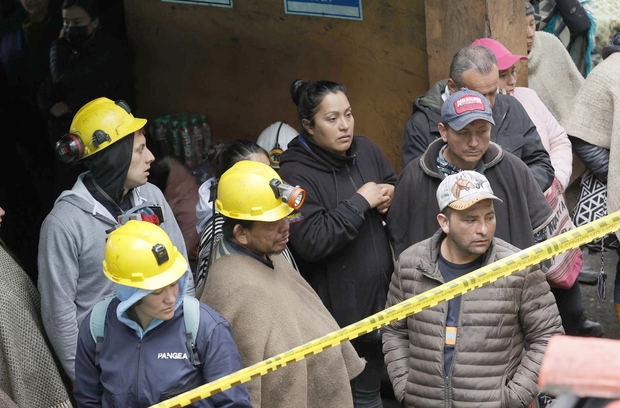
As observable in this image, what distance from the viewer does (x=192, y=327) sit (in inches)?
119

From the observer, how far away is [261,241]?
3471mm

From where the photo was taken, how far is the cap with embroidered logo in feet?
11.0

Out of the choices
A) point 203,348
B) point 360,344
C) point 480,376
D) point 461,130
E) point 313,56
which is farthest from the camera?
point 313,56

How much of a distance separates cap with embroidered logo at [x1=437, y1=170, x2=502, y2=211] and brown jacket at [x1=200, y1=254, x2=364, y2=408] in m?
0.75

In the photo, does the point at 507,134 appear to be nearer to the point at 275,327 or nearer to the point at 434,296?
the point at 434,296

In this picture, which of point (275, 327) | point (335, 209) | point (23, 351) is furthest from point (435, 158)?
point (23, 351)

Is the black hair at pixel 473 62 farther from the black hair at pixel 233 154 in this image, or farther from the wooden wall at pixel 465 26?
the black hair at pixel 233 154

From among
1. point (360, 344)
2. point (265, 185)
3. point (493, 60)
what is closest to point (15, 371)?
point (265, 185)

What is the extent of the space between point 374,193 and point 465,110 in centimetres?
64

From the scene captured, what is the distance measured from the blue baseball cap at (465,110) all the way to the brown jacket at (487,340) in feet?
2.24

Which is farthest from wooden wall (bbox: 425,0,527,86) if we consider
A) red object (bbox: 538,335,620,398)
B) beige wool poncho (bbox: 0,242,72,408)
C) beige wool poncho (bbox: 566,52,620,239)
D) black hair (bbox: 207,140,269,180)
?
red object (bbox: 538,335,620,398)

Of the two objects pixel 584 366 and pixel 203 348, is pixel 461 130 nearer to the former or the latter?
pixel 203 348

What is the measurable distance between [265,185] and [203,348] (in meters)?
0.76

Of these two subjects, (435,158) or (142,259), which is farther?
(435,158)
